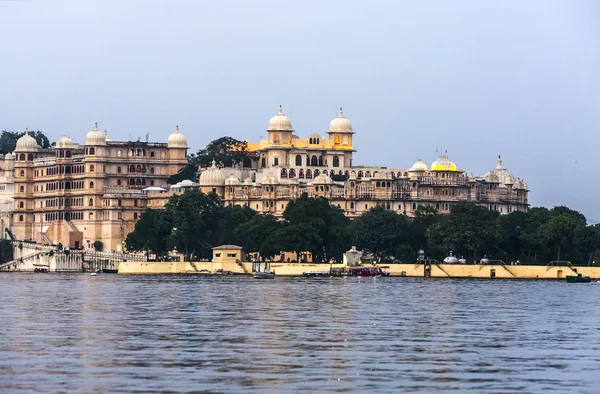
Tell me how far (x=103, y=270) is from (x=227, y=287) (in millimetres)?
68512

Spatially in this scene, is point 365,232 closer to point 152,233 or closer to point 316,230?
point 316,230

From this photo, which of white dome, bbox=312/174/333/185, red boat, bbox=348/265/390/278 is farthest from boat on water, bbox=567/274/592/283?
white dome, bbox=312/174/333/185

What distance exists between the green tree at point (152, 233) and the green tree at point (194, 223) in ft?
3.47

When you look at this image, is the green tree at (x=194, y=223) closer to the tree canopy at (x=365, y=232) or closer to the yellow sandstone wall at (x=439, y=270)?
the tree canopy at (x=365, y=232)

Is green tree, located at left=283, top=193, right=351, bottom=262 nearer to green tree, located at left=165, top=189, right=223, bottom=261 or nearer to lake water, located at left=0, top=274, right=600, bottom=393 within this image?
green tree, located at left=165, top=189, right=223, bottom=261

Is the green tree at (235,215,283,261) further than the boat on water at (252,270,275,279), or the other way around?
the green tree at (235,215,283,261)

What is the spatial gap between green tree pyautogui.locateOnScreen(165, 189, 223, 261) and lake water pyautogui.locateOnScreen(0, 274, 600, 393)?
7938 centimetres

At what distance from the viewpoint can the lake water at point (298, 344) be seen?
47.9 m

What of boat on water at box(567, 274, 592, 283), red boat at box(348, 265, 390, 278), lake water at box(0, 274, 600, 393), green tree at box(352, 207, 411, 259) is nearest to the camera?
lake water at box(0, 274, 600, 393)

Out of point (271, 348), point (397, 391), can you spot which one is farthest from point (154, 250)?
point (397, 391)

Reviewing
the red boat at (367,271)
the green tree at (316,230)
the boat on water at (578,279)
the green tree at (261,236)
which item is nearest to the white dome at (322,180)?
the green tree at (261,236)

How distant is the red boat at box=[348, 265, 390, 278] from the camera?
509ft

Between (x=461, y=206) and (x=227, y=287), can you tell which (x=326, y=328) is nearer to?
(x=227, y=287)

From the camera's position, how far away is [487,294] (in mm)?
109688
